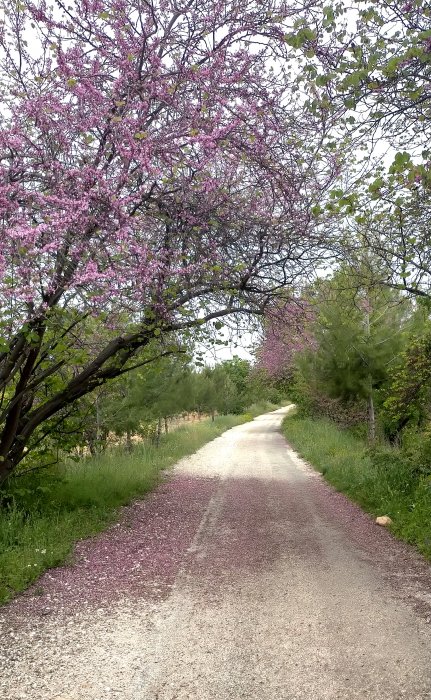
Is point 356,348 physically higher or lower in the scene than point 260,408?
higher

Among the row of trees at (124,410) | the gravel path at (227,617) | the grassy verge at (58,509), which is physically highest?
the row of trees at (124,410)

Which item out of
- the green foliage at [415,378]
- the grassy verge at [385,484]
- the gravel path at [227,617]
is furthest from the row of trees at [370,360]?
the gravel path at [227,617]

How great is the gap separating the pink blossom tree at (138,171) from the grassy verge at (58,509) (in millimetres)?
795

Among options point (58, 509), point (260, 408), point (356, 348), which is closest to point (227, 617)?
point (58, 509)

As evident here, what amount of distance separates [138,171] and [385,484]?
6.89 meters

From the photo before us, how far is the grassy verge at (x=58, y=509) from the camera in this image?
18.6 ft

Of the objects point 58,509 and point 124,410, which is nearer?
point 58,509

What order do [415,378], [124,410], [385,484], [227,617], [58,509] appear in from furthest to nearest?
[124,410]
[415,378]
[385,484]
[58,509]
[227,617]

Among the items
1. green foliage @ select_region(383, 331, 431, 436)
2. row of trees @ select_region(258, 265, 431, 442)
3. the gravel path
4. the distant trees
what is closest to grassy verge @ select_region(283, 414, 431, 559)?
the gravel path

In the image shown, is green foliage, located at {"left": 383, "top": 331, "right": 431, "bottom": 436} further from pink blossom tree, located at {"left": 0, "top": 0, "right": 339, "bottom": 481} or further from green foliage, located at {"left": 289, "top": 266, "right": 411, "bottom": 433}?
pink blossom tree, located at {"left": 0, "top": 0, "right": 339, "bottom": 481}

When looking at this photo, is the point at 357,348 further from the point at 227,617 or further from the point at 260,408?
the point at 260,408

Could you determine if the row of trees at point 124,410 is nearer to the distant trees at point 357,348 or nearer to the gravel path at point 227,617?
the gravel path at point 227,617

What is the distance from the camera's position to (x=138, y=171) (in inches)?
230

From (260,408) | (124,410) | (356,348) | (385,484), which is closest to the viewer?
(385,484)
